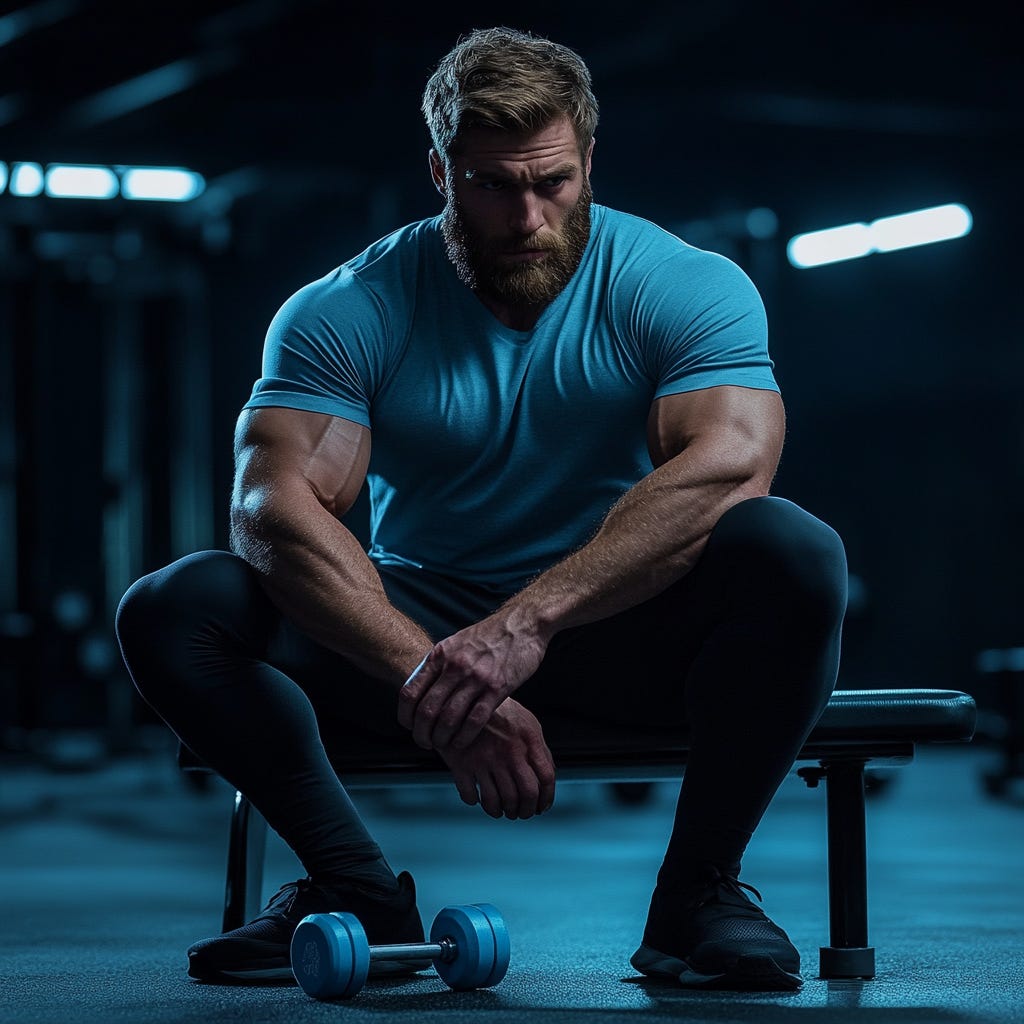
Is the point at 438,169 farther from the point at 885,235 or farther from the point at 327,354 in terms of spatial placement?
the point at 885,235

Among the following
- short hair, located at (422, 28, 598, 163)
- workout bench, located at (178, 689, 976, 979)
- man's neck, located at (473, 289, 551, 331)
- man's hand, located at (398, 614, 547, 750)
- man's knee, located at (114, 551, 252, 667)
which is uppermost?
short hair, located at (422, 28, 598, 163)

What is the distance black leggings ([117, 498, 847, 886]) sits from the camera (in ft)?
4.17

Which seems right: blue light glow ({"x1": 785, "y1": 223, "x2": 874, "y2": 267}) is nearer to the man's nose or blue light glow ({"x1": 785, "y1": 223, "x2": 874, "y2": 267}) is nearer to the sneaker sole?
the man's nose

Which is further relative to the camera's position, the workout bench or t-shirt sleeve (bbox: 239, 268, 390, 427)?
t-shirt sleeve (bbox: 239, 268, 390, 427)

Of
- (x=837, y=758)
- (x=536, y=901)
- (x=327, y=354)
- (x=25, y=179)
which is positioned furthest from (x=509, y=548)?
(x=25, y=179)

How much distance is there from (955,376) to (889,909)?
5.47 meters

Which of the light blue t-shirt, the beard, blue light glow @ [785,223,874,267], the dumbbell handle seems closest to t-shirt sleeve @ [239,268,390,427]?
the light blue t-shirt

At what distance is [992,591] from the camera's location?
744 centimetres

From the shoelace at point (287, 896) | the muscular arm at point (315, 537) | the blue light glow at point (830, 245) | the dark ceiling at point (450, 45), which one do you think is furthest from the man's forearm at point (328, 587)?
the blue light glow at point (830, 245)

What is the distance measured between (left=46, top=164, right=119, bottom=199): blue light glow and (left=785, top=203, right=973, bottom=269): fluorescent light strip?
10.0 ft

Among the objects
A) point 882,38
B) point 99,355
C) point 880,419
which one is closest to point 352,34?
point 882,38

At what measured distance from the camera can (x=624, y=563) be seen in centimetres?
132

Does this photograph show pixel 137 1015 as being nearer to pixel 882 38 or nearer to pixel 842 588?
pixel 842 588

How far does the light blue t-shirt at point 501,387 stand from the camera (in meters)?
1.47
